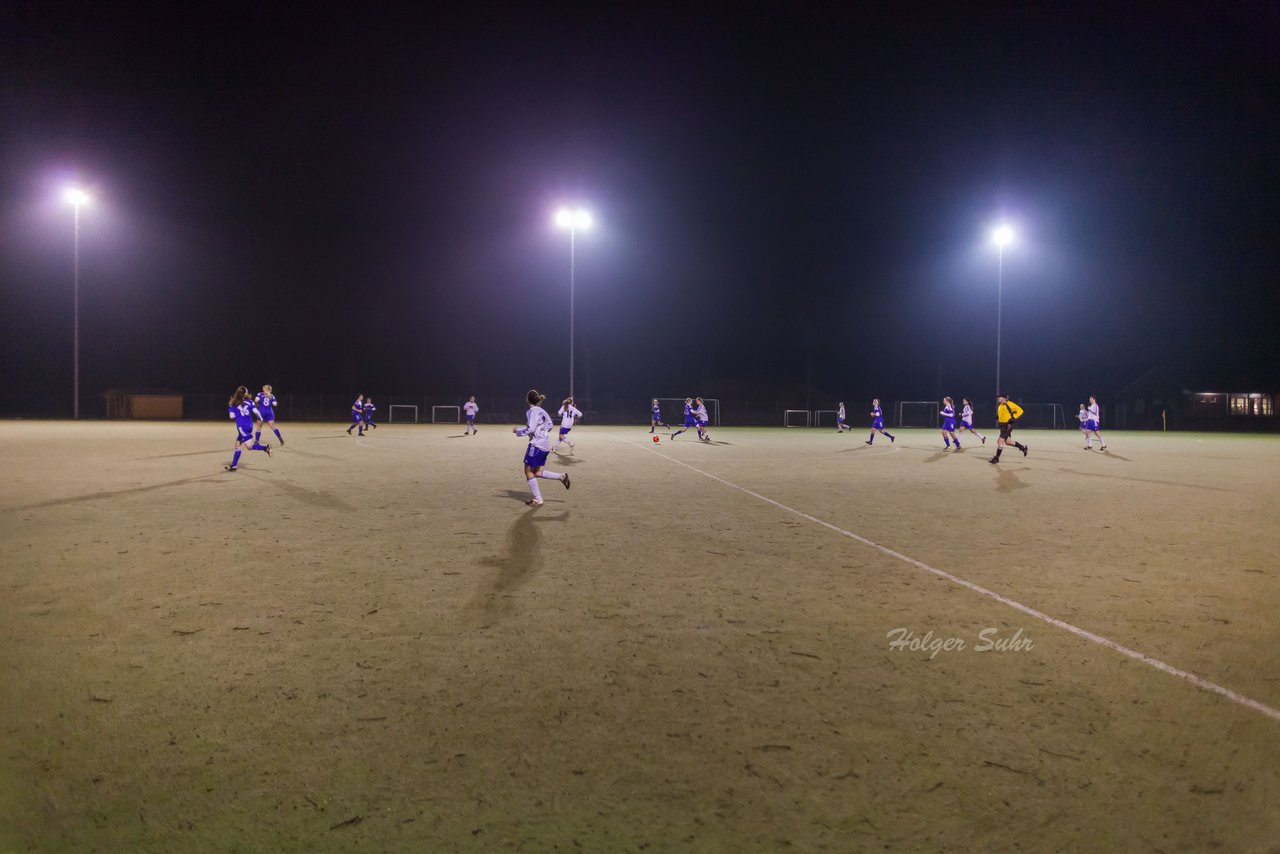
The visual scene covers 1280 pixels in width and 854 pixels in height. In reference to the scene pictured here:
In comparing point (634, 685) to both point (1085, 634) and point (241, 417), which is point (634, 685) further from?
point (241, 417)

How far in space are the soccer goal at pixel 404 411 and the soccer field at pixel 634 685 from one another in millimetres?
49814

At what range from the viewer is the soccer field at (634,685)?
2.79m

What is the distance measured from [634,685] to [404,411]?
190 ft

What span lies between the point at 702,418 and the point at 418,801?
28.5 m

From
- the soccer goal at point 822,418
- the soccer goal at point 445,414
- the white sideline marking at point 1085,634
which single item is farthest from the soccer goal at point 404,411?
Answer: the white sideline marking at point 1085,634

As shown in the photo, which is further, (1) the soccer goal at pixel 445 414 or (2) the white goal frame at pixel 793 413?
(1) the soccer goal at pixel 445 414

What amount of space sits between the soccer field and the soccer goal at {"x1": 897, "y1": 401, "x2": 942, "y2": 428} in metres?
52.0

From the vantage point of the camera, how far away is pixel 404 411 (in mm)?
58000

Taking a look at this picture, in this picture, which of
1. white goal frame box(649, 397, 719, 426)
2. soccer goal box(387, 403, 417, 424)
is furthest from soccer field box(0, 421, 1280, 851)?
soccer goal box(387, 403, 417, 424)

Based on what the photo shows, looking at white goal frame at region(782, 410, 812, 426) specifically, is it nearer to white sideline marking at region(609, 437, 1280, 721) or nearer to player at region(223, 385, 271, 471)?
player at region(223, 385, 271, 471)

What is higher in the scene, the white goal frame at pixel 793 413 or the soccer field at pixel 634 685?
the white goal frame at pixel 793 413

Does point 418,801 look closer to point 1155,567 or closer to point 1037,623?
point 1037,623

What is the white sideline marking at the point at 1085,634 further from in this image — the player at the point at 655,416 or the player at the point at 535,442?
the player at the point at 655,416

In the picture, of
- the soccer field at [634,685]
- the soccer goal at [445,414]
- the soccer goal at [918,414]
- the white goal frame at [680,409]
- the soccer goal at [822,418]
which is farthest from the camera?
the soccer goal at [918,414]
